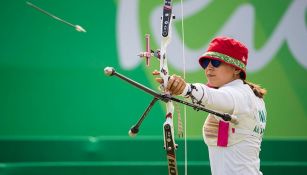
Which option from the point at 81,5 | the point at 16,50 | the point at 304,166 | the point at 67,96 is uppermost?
the point at 81,5

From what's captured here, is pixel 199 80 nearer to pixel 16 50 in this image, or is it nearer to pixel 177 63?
pixel 177 63

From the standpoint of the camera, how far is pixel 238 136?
298cm

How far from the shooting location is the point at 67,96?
5.08 meters

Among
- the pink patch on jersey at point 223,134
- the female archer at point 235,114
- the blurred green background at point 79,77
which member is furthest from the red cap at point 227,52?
the blurred green background at point 79,77

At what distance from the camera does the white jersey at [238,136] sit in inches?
116

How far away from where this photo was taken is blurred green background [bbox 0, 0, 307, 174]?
16.4 ft

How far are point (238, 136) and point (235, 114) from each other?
131mm

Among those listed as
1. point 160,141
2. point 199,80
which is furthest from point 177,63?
point 160,141

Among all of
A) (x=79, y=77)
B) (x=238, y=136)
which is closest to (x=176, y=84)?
(x=238, y=136)

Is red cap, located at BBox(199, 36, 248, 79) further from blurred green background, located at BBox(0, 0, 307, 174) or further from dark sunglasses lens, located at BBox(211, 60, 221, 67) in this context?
blurred green background, located at BBox(0, 0, 307, 174)

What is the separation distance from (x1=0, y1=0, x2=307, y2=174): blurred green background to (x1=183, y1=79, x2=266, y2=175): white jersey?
2.00m

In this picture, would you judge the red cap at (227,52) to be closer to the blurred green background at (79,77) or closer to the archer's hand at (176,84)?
the archer's hand at (176,84)

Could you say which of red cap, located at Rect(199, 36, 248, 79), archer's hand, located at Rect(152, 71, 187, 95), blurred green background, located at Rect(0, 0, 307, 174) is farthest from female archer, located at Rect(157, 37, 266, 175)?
blurred green background, located at Rect(0, 0, 307, 174)

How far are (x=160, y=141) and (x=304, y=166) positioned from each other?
1.09 meters
